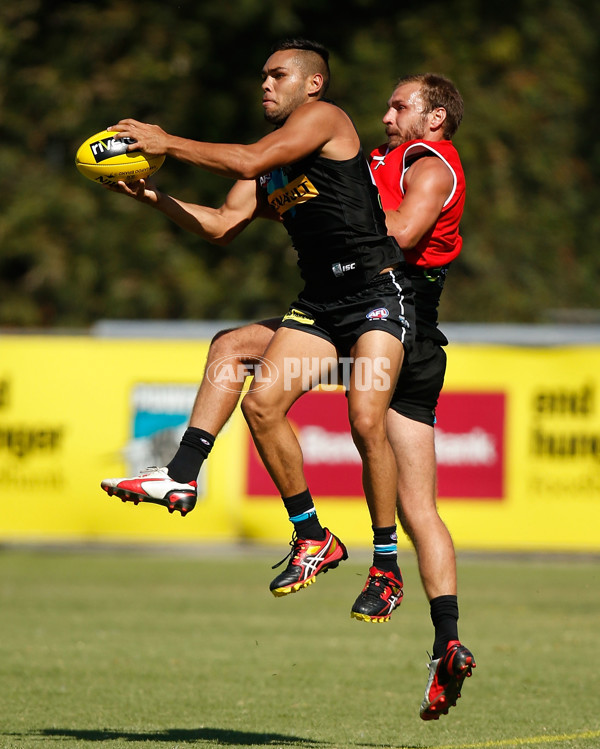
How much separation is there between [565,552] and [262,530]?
3.47 metres

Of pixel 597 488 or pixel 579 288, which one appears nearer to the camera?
pixel 597 488

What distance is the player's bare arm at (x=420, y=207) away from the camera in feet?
22.0

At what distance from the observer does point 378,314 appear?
6719 millimetres

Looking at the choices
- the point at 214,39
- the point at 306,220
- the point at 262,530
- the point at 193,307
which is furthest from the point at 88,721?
the point at 214,39

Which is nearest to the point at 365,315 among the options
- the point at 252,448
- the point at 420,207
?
the point at 420,207

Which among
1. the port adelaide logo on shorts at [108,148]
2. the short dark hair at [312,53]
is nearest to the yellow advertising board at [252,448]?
the short dark hair at [312,53]

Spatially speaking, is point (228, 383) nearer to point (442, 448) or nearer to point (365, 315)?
point (365, 315)

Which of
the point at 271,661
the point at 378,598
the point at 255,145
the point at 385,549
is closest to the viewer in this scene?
the point at 255,145

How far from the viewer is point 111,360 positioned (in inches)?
640

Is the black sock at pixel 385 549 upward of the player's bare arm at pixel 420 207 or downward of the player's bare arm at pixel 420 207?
downward

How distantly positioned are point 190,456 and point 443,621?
1571mm

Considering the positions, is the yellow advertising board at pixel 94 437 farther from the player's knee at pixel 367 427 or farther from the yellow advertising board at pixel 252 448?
the player's knee at pixel 367 427

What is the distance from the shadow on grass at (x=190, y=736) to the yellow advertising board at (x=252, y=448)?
8388 mm

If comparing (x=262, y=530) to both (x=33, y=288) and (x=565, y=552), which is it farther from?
(x=33, y=288)
